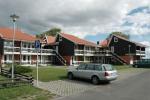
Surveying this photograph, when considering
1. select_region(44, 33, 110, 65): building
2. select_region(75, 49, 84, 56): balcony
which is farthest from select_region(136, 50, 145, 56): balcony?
select_region(75, 49, 84, 56): balcony

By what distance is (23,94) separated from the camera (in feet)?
48.8

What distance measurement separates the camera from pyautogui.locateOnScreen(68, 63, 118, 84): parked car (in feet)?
70.9

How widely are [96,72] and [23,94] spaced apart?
850cm

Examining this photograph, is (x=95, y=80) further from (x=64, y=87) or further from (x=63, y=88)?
(x=63, y=88)

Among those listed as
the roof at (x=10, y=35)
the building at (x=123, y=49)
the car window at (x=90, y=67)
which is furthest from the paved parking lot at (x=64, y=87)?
the building at (x=123, y=49)

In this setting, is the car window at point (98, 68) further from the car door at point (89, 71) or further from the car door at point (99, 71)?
the car door at point (89, 71)

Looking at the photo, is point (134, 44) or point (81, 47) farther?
point (134, 44)

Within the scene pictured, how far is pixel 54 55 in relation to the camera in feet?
195

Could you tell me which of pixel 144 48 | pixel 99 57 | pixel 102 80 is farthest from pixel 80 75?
pixel 144 48

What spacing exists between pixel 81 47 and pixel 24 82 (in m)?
45.1

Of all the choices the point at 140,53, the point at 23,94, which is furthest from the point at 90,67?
the point at 140,53

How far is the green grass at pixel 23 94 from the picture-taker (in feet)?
45.8

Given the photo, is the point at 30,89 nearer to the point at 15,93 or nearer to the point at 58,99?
the point at 15,93

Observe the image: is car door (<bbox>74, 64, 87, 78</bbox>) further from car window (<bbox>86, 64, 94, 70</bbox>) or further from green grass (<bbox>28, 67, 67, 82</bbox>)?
green grass (<bbox>28, 67, 67, 82</bbox>)
